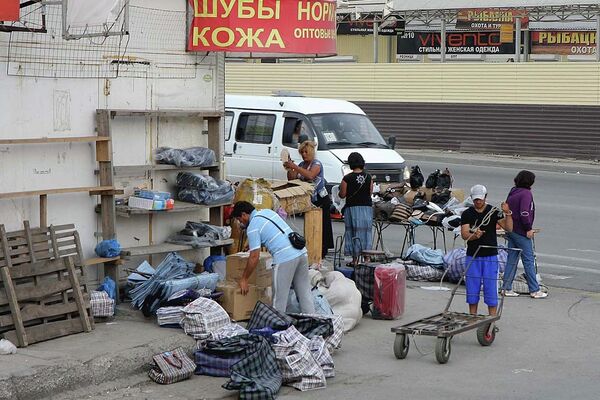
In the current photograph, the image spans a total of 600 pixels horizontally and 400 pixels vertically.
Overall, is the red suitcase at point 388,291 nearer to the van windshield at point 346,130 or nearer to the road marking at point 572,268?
the road marking at point 572,268

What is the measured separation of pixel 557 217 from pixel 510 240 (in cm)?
755

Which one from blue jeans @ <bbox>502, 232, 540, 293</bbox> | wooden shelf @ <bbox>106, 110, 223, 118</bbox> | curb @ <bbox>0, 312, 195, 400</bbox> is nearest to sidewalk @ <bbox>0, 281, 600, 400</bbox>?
curb @ <bbox>0, 312, 195, 400</bbox>

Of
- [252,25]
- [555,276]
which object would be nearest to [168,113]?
[252,25]

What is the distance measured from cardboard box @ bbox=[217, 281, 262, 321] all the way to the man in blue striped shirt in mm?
261

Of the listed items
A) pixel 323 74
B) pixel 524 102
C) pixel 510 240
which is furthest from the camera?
pixel 323 74

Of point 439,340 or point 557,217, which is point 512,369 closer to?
point 439,340

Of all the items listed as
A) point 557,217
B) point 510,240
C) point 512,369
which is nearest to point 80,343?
point 512,369

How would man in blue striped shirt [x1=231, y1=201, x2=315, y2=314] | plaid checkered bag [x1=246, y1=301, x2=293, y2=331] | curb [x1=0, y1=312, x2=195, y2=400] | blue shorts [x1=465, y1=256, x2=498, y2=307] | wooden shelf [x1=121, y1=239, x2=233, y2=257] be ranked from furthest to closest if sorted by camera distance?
wooden shelf [x1=121, y1=239, x2=233, y2=257]
blue shorts [x1=465, y1=256, x2=498, y2=307]
man in blue striped shirt [x1=231, y1=201, x2=315, y2=314]
plaid checkered bag [x1=246, y1=301, x2=293, y2=331]
curb [x1=0, y1=312, x2=195, y2=400]

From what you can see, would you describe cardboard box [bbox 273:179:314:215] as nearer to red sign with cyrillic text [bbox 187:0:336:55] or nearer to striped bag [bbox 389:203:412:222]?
striped bag [bbox 389:203:412:222]

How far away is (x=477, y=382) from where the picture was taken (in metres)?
10.0

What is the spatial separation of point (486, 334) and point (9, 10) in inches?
224

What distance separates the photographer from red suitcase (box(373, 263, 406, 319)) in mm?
12398

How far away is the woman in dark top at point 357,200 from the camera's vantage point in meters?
14.5

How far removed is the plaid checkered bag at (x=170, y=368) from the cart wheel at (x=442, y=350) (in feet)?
7.62
